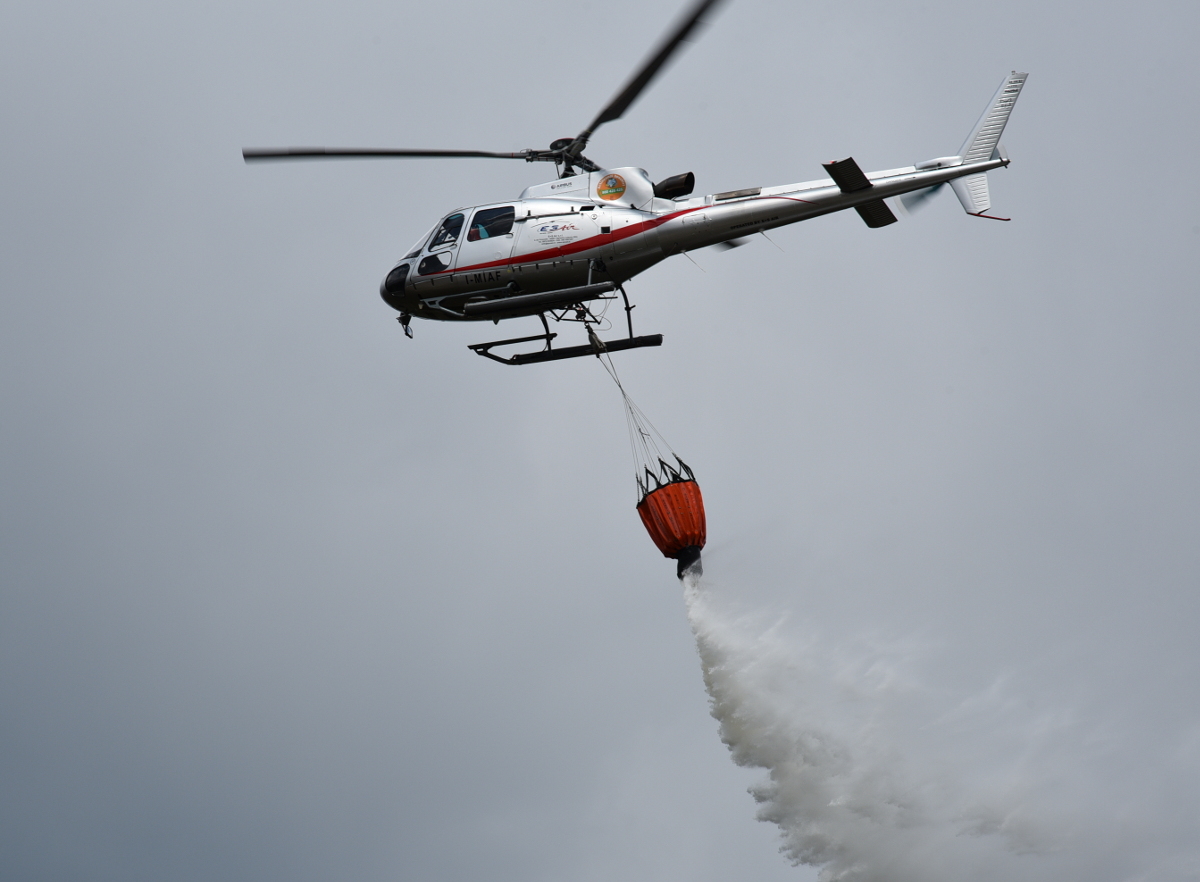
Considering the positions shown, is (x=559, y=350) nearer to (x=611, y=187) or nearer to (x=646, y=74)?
(x=611, y=187)

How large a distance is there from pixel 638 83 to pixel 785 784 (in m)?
14.8

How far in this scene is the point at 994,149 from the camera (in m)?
25.5

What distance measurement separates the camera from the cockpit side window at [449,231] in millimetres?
26422

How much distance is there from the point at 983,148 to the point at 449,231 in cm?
983

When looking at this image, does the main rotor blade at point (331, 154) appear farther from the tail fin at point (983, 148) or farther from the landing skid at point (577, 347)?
the tail fin at point (983, 148)

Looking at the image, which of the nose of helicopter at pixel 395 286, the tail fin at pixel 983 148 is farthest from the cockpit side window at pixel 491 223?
the tail fin at pixel 983 148

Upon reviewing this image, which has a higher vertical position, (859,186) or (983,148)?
(983,148)

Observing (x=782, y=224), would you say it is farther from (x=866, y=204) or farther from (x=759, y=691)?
(x=759, y=691)

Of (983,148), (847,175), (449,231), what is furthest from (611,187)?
(983,148)

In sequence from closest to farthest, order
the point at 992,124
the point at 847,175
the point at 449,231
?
the point at 847,175 → the point at 992,124 → the point at 449,231

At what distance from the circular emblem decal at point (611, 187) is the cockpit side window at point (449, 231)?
264 cm

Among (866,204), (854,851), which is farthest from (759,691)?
(866,204)

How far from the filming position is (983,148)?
25.4 m

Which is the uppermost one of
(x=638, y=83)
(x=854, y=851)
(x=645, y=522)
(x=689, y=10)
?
(x=638, y=83)
